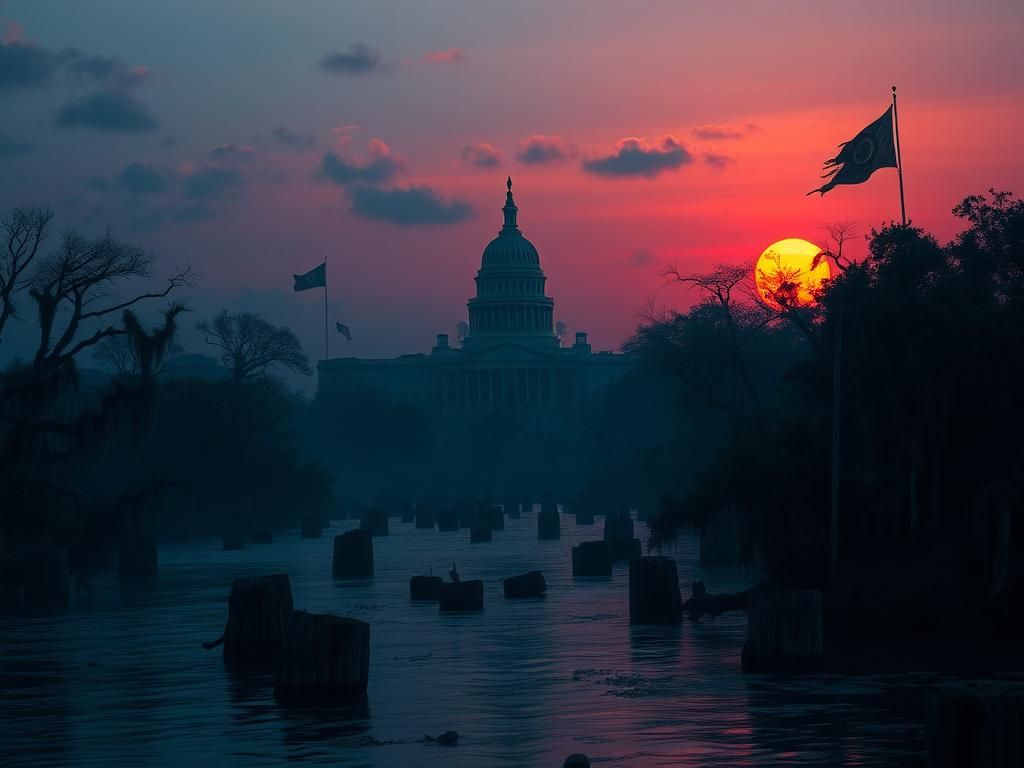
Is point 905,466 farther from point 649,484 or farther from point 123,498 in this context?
point 649,484

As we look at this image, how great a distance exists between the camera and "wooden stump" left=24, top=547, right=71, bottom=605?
4497 cm

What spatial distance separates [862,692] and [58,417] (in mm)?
26574

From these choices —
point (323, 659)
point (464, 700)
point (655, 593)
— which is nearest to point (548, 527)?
point (655, 593)

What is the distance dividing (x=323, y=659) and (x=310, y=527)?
66493 mm

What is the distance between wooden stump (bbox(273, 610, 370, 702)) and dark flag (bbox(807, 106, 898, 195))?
73.8ft

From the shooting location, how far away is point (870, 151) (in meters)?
43.9

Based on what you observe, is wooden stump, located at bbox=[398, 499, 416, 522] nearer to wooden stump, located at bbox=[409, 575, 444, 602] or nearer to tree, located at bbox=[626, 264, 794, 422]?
tree, located at bbox=[626, 264, 794, 422]

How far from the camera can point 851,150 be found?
1730 inches

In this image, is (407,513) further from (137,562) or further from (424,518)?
(137,562)

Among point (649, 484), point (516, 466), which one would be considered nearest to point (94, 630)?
point (649, 484)

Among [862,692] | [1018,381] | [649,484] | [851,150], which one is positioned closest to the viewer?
[862,692]

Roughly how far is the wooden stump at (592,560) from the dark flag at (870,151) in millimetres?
15095

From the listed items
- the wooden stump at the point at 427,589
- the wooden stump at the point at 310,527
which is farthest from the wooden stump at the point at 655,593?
the wooden stump at the point at 310,527

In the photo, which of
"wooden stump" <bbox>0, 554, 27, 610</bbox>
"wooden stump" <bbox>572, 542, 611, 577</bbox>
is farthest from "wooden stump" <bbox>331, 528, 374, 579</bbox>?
"wooden stump" <bbox>0, 554, 27, 610</bbox>
